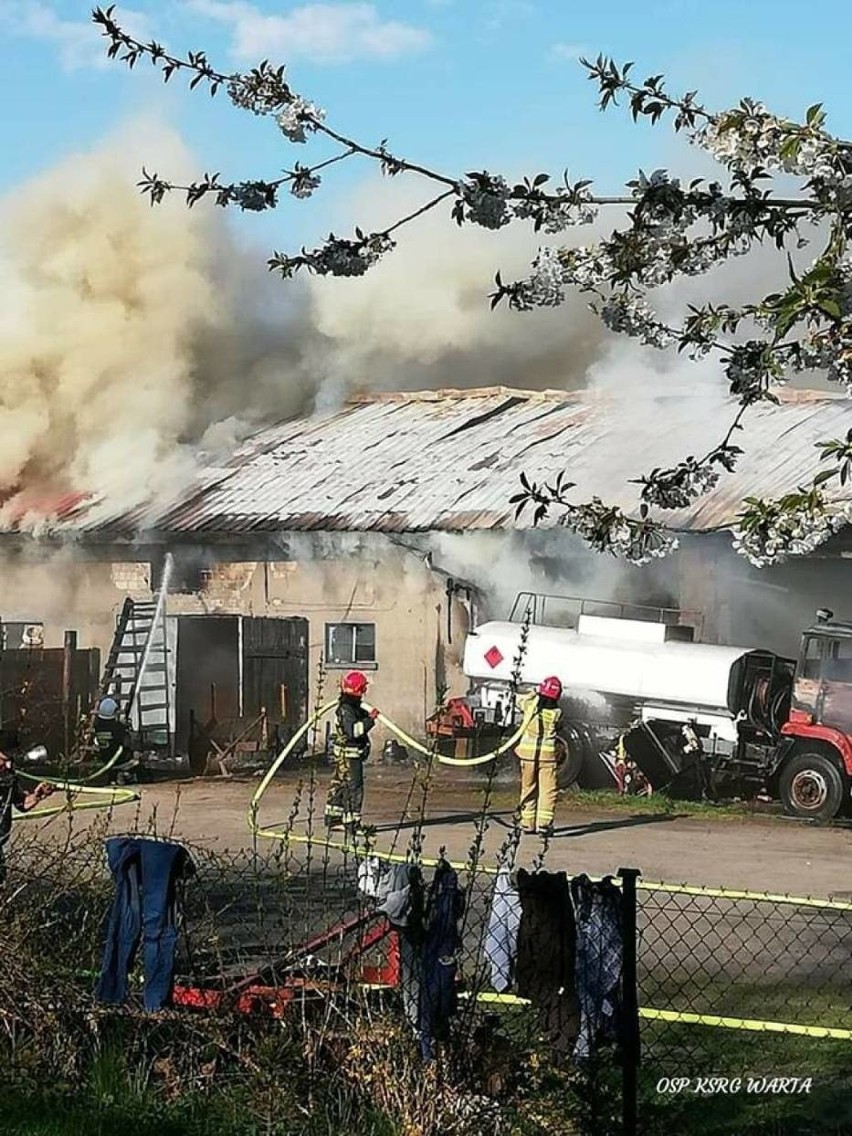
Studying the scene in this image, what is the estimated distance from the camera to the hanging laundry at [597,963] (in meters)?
5.33

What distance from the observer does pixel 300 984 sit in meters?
5.51

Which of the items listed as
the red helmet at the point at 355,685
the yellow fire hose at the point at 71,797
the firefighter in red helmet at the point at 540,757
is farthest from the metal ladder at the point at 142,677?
the firefighter in red helmet at the point at 540,757

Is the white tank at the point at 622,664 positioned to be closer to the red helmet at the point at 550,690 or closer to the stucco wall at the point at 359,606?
the stucco wall at the point at 359,606

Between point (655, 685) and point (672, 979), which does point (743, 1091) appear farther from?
point (655, 685)

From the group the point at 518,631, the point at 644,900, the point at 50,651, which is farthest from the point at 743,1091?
the point at 50,651

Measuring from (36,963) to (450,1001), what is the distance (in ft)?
5.17

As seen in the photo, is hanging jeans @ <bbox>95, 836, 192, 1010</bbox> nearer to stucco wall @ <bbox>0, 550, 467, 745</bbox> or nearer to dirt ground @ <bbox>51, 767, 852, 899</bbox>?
dirt ground @ <bbox>51, 767, 852, 899</bbox>

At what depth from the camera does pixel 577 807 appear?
18531 mm

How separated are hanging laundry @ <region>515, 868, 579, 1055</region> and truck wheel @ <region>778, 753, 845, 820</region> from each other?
41.6 ft

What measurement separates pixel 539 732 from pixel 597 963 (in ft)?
31.0

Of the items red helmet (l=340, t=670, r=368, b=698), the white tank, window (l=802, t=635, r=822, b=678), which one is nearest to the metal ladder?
the white tank

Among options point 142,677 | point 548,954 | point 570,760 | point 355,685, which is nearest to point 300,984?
point 548,954

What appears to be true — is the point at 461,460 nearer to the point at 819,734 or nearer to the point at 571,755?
the point at 571,755

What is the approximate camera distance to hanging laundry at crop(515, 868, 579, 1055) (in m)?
5.36
